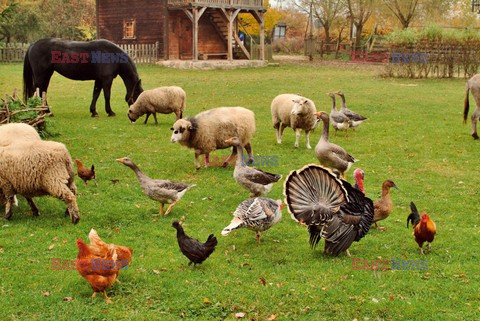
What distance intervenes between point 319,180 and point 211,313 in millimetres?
2154

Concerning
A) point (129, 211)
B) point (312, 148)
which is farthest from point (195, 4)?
point (129, 211)

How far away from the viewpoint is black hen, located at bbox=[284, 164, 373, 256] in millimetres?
6996

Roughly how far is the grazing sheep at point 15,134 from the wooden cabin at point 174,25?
2888 centimetres

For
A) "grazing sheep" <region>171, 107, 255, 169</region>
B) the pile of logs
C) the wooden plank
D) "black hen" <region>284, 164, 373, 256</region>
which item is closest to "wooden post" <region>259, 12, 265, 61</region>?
the wooden plank

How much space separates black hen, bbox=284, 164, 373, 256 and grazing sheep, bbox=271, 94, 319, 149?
6141 millimetres

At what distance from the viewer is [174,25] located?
40.0m

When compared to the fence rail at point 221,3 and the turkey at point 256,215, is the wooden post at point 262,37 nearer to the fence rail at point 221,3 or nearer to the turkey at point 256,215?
the fence rail at point 221,3

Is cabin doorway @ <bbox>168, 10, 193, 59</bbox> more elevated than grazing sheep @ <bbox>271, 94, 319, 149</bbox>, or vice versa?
cabin doorway @ <bbox>168, 10, 193, 59</bbox>

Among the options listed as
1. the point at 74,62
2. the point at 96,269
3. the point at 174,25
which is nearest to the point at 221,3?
the point at 174,25

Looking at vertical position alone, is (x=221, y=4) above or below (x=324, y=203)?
above

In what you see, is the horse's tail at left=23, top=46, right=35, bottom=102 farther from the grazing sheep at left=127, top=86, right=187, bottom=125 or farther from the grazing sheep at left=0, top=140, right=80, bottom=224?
the grazing sheep at left=0, top=140, right=80, bottom=224

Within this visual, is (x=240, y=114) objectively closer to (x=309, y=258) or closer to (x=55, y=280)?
(x=309, y=258)

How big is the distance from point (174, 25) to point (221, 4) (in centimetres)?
423

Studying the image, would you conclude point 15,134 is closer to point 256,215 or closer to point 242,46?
point 256,215
